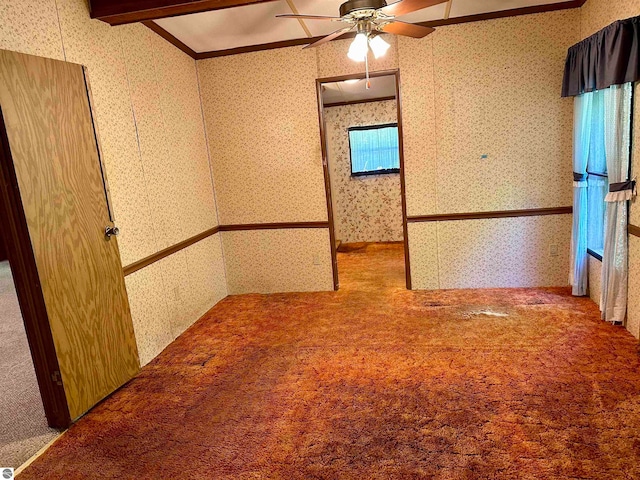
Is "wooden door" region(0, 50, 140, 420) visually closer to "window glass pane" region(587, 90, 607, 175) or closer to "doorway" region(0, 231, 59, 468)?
"doorway" region(0, 231, 59, 468)

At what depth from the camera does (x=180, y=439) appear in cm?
231

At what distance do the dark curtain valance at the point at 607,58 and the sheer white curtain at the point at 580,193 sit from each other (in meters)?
0.18

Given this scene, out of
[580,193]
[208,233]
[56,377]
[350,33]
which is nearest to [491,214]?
[580,193]

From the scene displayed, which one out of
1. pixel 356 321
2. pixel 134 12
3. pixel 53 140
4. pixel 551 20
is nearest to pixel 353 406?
pixel 356 321

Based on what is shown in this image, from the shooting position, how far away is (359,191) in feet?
22.6

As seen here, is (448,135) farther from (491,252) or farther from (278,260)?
(278,260)

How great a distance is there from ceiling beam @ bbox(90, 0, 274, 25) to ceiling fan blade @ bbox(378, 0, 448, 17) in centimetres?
78

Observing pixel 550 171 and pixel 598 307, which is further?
pixel 550 171

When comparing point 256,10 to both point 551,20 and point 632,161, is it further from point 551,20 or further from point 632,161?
point 632,161

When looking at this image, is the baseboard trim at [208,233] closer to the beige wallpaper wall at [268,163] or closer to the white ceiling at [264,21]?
the beige wallpaper wall at [268,163]

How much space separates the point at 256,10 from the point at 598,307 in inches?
145

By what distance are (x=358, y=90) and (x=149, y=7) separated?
11.5 feet

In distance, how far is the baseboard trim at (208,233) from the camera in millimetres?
3265

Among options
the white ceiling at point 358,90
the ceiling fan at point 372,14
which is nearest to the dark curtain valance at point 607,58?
the ceiling fan at point 372,14
